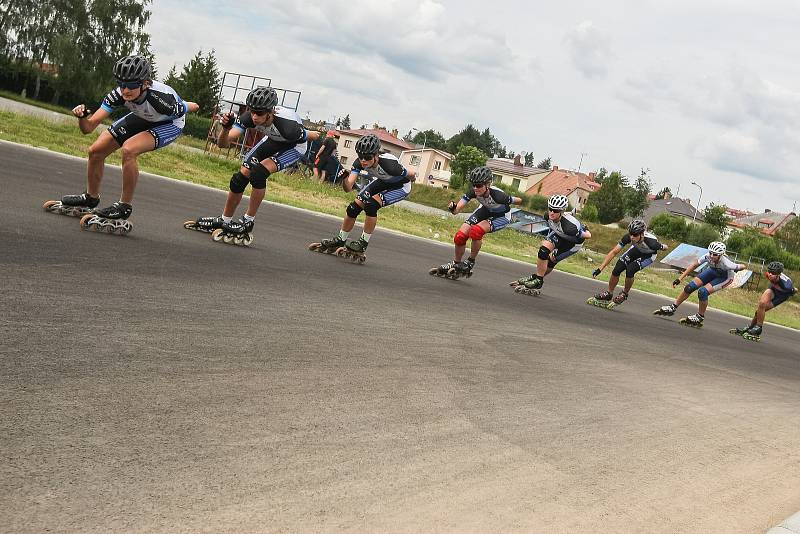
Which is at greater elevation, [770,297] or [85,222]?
[770,297]

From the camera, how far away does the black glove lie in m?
11.2

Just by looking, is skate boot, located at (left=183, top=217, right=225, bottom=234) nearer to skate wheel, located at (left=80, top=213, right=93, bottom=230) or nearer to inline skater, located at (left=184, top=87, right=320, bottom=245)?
inline skater, located at (left=184, top=87, right=320, bottom=245)

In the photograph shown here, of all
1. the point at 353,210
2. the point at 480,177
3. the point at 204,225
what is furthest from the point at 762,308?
the point at 204,225

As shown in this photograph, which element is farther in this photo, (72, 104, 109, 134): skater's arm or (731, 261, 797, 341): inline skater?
(731, 261, 797, 341): inline skater

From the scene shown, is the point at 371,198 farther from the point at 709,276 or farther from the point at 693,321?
the point at 709,276

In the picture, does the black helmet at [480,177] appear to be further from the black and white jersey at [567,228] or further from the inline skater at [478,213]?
the black and white jersey at [567,228]

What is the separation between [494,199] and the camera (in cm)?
1536

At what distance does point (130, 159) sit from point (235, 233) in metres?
2.16

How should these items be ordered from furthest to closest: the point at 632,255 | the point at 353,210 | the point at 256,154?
the point at 632,255 < the point at 353,210 < the point at 256,154

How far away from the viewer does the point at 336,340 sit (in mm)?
7109

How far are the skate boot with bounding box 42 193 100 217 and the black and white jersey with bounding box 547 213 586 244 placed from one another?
999 centimetres

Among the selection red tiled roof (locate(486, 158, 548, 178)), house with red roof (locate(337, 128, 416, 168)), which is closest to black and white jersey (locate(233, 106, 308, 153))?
house with red roof (locate(337, 128, 416, 168))

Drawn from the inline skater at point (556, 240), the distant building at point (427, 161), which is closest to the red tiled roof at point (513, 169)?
the distant building at point (427, 161)

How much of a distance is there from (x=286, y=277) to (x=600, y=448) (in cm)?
520
